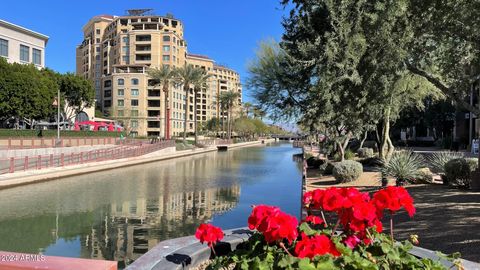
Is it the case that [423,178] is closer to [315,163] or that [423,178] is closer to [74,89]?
[315,163]

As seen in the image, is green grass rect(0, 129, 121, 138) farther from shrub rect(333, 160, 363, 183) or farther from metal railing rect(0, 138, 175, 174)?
shrub rect(333, 160, 363, 183)

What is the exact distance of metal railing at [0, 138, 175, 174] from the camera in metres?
26.3

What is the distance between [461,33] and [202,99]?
15803 cm

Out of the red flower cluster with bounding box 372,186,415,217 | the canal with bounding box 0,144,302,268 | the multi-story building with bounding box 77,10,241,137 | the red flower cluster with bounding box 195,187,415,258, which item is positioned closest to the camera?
the red flower cluster with bounding box 195,187,415,258

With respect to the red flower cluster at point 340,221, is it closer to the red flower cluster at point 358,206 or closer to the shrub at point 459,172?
the red flower cluster at point 358,206

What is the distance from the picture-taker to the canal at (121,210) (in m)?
12.3

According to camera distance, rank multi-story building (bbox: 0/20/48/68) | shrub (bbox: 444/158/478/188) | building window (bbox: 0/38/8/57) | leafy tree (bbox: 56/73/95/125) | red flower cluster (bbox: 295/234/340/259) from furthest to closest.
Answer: leafy tree (bbox: 56/73/95/125) → multi-story building (bbox: 0/20/48/68) → building window (bbox: 0/38/8/57) → shrub (bbox: 444/158/478/188) → red flower cluster (bbox: 295/234/340/259)

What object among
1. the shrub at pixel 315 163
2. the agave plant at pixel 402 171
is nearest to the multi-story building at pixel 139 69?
the shrub at pixel 315 163

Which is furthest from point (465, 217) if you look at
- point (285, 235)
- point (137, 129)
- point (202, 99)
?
point (202, 99)

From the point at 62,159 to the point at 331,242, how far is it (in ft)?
97.0

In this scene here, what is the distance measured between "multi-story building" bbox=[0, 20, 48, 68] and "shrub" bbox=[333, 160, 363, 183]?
59.9m

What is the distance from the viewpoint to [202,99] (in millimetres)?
167000

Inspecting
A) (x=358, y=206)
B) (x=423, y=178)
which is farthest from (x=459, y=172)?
(x=358, y=206)

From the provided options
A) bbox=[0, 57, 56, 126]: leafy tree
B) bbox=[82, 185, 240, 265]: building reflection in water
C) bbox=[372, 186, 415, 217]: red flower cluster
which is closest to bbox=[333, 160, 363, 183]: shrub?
bbox=[82, 185, 240, 265]: building reflection in water
